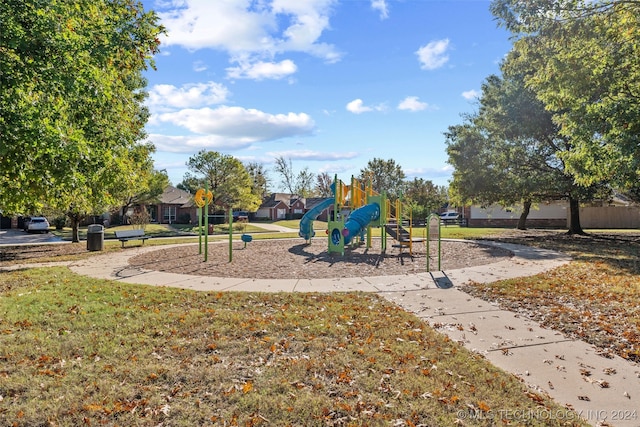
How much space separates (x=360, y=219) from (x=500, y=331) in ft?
36.3

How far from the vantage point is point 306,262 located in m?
13.6

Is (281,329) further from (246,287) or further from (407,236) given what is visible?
(407,236)

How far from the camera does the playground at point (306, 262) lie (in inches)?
445

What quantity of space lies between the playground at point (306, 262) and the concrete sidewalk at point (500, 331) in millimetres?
800

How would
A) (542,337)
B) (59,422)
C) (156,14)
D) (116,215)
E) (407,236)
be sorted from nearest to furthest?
(59,422), (542,337), (156,14), (407,236), (116,215)

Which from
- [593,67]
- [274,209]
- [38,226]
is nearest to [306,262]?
[593,67]

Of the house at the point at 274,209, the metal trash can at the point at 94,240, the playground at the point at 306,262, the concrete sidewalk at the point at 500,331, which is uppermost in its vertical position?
the house at the point at 274,209

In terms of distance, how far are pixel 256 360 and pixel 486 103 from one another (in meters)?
25.8

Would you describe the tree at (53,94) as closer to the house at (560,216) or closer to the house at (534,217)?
the house at (560,216)

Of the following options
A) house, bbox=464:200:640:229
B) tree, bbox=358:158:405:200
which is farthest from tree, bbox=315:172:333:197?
house, bbox=464:200:640:229

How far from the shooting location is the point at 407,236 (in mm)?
16609

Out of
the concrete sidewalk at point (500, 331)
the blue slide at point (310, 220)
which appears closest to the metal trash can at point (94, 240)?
the concrete sidewalk at point (500, 331)

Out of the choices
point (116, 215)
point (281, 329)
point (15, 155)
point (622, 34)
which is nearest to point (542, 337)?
point (281, 329)

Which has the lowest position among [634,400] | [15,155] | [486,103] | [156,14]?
[634,400]
